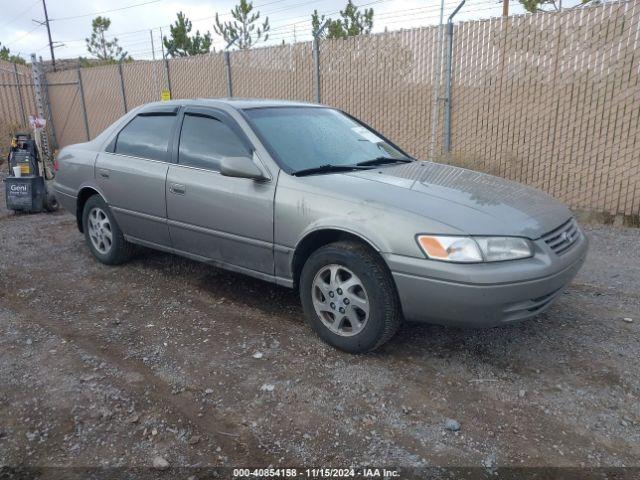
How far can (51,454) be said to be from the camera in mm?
2557

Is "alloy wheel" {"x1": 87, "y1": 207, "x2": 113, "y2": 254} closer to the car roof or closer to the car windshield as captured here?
the car roof

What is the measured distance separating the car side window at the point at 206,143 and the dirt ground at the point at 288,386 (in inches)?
47.3

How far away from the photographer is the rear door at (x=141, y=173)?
4.55 meters

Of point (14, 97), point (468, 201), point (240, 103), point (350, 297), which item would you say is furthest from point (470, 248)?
point (14, 97)

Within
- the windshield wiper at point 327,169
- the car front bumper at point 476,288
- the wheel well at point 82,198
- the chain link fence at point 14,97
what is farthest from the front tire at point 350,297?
the chain link fence at point 14,97

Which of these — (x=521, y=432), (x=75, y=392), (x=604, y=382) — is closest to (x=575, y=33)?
(x=604, y=382)

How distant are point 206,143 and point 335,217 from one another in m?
1.50

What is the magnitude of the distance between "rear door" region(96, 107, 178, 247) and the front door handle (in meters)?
0.13

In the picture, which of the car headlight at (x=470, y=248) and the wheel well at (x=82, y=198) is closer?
the car headlight at (x=470, y=248)

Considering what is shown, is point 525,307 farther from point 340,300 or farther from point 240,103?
point 240,103

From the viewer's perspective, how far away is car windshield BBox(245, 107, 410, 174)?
388cm

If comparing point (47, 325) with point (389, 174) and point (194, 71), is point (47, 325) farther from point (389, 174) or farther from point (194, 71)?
point (194, 71)

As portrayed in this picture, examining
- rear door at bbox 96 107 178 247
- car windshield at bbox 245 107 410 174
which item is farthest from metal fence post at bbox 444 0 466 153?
rear door at bbox 96 107 178 247

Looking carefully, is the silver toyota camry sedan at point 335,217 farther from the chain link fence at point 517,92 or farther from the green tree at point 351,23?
the green tree at point 351,23
